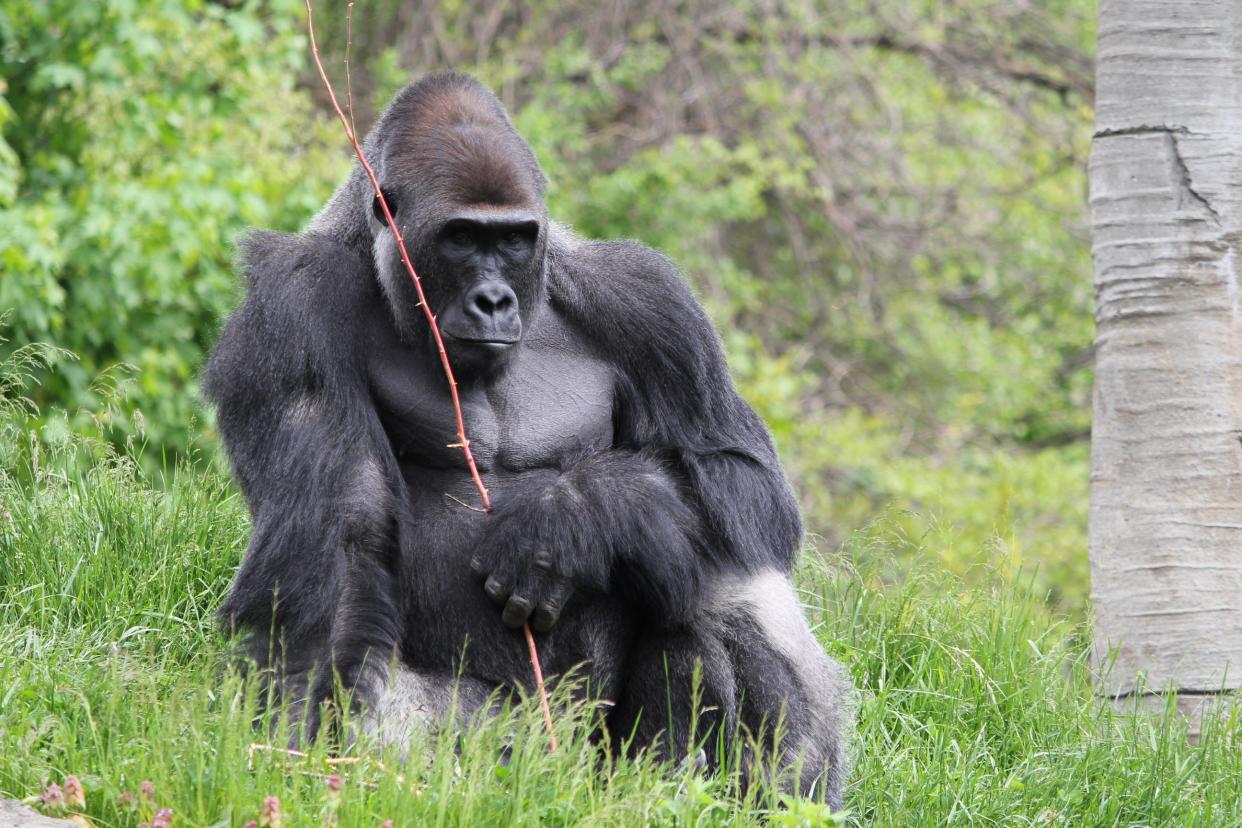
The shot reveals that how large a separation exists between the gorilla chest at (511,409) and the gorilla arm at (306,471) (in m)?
0.14

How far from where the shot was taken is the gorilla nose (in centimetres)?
363

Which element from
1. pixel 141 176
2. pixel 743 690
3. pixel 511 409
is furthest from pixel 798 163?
pixel 743 690

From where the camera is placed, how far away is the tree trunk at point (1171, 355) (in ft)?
14.6

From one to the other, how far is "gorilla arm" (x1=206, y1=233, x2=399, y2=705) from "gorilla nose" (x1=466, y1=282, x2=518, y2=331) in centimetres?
→ 32

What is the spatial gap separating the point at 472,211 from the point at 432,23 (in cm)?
769

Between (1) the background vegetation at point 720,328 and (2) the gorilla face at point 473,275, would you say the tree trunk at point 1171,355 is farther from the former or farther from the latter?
(2) the gorilla face at point 473,275

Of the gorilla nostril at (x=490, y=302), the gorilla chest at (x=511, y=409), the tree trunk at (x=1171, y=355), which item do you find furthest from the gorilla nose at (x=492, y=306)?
the tree trunk at (x=1171, y=355)

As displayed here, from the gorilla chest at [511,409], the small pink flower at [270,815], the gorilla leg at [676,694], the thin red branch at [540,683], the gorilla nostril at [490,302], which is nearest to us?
the small pink flower at [270,815]

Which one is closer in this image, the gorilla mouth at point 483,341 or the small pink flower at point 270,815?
the small pink flower at point 270,815

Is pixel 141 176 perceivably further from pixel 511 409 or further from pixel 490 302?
pixel 490 302

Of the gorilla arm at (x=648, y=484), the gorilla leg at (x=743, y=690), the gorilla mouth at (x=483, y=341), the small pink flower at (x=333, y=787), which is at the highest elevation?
the gorilla mouth at (x=483, y=341)

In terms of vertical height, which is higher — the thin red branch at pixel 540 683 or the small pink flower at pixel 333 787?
the small pink flower at pixel 333 787

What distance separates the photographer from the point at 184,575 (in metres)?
4.35

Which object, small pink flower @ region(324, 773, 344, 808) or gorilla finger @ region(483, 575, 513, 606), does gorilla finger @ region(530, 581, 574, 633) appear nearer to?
gorilla finger @ region(483, 575, 513, 606)
